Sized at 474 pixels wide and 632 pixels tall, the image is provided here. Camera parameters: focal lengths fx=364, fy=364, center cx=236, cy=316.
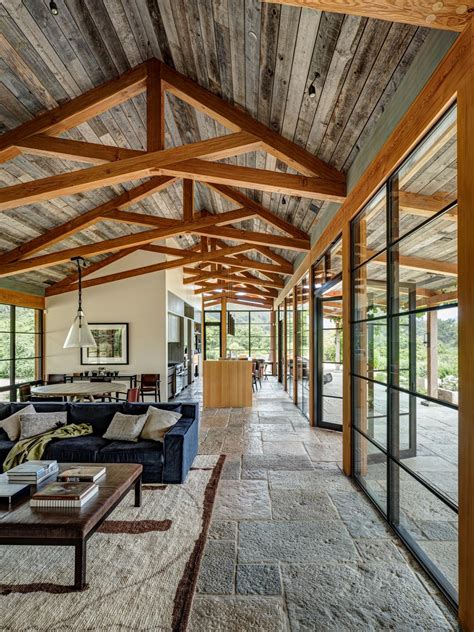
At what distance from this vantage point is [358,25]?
2.26 metres

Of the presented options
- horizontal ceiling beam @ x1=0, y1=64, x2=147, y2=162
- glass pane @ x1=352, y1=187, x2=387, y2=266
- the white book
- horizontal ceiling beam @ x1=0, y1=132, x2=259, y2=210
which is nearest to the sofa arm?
the white book

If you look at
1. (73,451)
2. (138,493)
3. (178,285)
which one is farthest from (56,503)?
(178,285)

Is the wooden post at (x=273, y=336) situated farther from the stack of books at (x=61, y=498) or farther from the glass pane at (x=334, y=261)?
the stack of books at (x=61, y=498)

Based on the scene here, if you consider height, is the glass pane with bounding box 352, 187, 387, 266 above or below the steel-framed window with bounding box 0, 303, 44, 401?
above

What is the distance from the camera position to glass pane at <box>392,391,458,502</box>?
6.64ft

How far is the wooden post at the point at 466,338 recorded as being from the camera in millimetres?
1724

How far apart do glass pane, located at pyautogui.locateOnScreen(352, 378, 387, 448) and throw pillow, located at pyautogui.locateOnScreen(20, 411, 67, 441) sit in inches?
132

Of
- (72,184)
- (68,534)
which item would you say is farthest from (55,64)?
(68,534)

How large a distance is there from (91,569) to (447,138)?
3386 millimetres

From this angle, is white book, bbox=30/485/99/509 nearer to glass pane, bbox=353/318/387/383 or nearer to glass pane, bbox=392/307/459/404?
glass pane, bbox=392/307/459/404

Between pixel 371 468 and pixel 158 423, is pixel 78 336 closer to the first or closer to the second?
pixel 158 423

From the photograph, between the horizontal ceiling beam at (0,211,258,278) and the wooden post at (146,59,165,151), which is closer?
the wooden post at (146,59,165,151)

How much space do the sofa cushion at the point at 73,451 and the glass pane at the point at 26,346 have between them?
14.6 feet

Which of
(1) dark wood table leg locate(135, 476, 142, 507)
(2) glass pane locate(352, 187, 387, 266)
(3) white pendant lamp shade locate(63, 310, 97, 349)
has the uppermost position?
(2) glass pane locate(352, 187, 387, 266)
